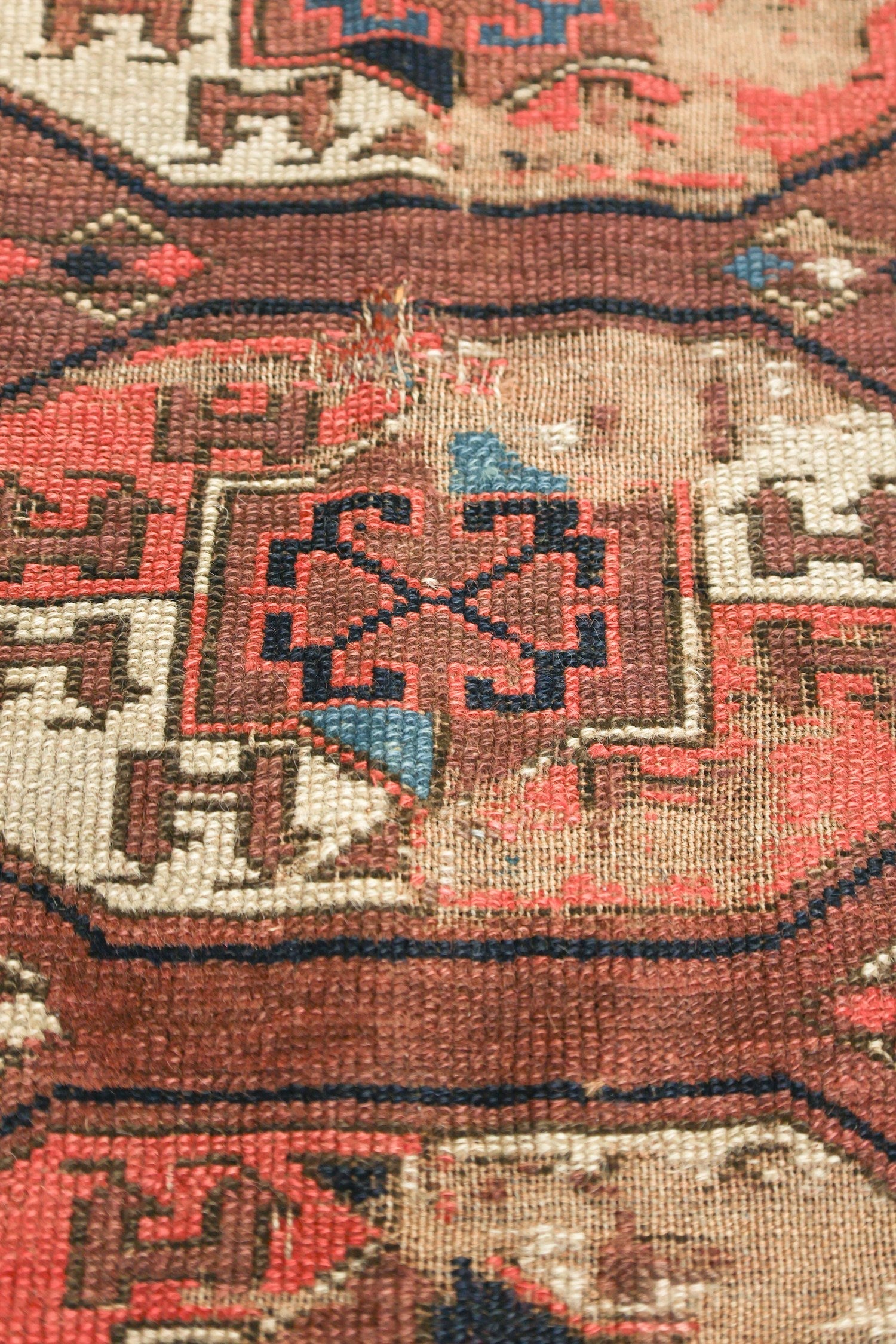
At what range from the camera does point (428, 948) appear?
85 centimetres

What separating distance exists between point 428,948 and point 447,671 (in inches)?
8.5

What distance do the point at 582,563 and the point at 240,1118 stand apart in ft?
1.64

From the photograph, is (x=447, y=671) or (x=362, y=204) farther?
(x=362, y=204)

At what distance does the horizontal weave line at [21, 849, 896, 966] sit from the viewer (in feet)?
2.77

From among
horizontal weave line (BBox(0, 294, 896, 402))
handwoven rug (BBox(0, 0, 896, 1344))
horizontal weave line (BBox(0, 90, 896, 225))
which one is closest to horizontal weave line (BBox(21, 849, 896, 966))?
handwoven rug (BBox(0, 0, 896, 1344))

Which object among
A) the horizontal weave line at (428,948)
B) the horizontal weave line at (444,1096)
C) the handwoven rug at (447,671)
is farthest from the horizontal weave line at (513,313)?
the horizontal weave line at (444,1096)

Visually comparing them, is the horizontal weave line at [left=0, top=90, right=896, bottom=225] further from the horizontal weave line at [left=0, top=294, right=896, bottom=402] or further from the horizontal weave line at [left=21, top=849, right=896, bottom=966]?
the horizontal weave line at [left=21, top=849, right=896, bottom=966]

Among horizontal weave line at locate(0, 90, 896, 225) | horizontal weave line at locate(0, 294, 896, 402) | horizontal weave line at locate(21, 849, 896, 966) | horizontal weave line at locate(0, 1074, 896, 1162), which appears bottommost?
horizontal weave line at locate(0, 1074, 896, 1162)

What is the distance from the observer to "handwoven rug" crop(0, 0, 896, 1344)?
787 millimetres

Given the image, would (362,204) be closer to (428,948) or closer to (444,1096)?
(428,948)

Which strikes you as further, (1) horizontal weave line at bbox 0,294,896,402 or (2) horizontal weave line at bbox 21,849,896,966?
(1) horizontal weave line at bbox 0,294,896,402

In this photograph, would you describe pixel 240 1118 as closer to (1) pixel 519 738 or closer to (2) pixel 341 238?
(1) pixel 519 738

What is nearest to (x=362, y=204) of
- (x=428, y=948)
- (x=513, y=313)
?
(x=513, y=313)

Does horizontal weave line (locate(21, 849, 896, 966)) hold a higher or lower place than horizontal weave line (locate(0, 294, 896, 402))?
lower
